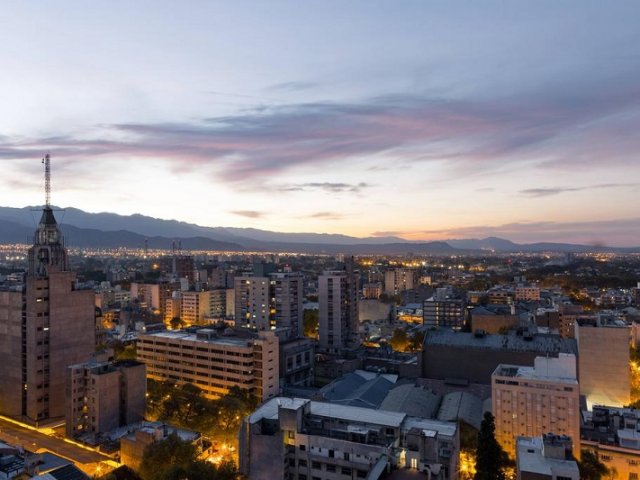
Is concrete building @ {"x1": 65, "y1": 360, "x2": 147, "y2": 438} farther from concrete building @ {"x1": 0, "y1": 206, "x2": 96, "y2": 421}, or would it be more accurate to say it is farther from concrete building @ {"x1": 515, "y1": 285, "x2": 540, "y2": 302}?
concrete building @ {"x1": 515, "y1": 285, "x2": 540, "y2": 302}

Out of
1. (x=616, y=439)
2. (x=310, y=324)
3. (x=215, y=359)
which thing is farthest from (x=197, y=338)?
(x=616, y=439)

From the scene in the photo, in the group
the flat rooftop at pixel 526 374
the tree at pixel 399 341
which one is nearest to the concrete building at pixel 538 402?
the flat rooftop at pixel 526 374

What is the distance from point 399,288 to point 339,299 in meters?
48.6

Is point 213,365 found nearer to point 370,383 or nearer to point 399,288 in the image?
point 370,383

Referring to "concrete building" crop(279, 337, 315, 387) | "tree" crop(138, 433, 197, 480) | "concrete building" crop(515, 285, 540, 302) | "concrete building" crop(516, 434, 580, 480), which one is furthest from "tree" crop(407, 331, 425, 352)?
"concrete building" crop(515, 285, 540, 302)

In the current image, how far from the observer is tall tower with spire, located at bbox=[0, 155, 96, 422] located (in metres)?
27.0

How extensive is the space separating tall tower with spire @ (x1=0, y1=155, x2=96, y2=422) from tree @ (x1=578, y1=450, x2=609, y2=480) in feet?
85.1

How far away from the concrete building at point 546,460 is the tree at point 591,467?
5.73ft

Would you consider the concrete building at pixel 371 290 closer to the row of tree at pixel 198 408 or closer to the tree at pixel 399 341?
the tree at pixel 399 341

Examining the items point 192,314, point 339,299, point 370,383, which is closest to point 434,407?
point 370,383

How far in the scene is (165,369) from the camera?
1310 inches

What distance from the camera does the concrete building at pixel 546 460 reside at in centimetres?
1711

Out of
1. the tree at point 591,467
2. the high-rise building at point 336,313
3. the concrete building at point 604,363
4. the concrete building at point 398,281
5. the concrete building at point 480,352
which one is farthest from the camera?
the concrete building at point 398,281

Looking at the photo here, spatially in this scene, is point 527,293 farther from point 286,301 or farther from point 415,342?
point 286,301
